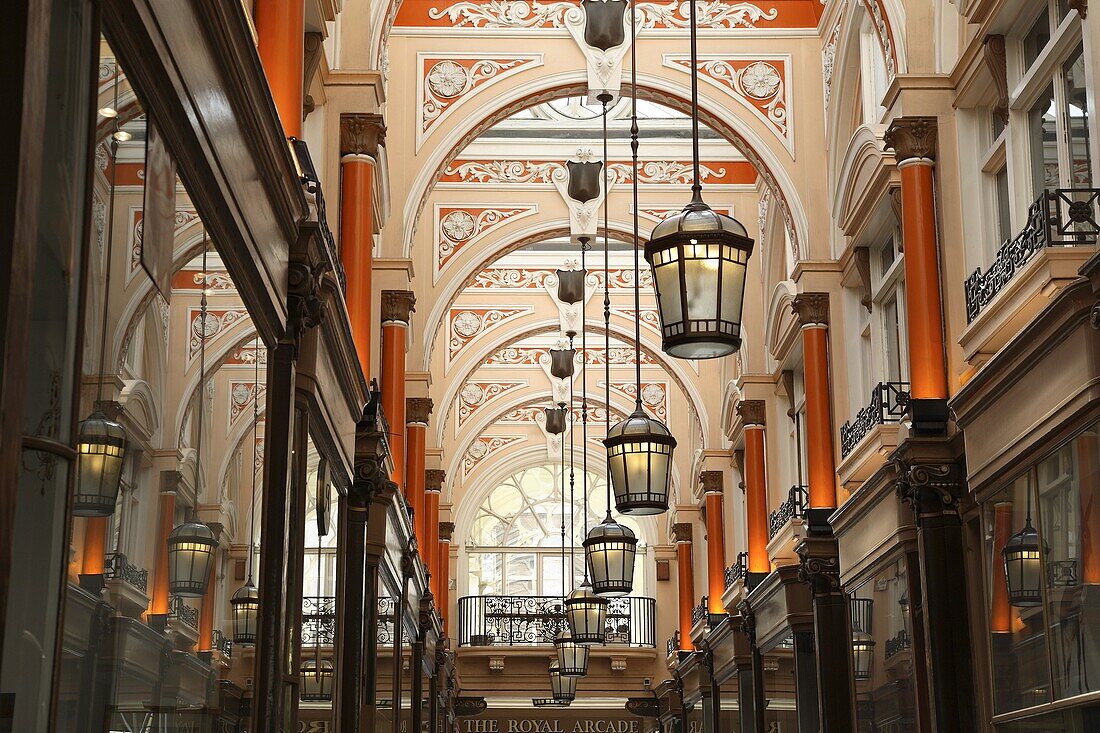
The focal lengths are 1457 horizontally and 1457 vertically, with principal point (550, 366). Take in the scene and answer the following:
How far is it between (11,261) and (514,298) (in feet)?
68.1

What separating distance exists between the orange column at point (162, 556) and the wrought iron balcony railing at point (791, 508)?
11.4 metres

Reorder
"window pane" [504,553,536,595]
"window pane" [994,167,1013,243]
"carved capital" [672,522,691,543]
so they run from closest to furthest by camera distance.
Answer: "window pane" [994,167,1013,243] → "carved capital" [672,522,691,543] → "window pane" [504,553,536,595]

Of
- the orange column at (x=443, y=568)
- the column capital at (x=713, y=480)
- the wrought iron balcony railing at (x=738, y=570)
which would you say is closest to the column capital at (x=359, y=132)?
the wrought iron balcony railing at (x=738, y=570)

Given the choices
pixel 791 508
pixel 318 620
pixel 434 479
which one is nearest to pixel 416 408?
pixel 434 479

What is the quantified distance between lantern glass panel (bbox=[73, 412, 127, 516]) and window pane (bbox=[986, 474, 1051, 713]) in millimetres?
5608

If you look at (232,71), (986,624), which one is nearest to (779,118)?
(986,624)

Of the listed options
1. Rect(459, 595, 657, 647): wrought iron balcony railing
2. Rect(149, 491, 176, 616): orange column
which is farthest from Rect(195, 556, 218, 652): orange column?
Rect(459, 595, 657, 647): wrought iron balcony railing

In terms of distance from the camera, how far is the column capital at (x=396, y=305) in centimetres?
1423

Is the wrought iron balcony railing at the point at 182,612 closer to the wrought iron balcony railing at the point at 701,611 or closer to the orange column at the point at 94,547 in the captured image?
the orange column at the point at 94,547

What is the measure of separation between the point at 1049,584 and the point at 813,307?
687cm

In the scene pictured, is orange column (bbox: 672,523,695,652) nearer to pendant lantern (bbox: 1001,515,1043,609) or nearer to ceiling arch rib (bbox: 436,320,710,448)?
ceiling arch rib (bbox: 436,320,710,448)

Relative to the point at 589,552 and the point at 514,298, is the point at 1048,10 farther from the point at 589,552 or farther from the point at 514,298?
the point at 514,298

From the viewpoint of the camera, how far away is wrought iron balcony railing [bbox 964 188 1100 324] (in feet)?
25.0

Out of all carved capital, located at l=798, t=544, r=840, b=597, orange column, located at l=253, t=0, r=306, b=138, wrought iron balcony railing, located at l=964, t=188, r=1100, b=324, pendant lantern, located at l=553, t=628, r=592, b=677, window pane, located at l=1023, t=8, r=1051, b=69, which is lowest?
pendant lantern, located at l=553, t=628, r=592, b=677
